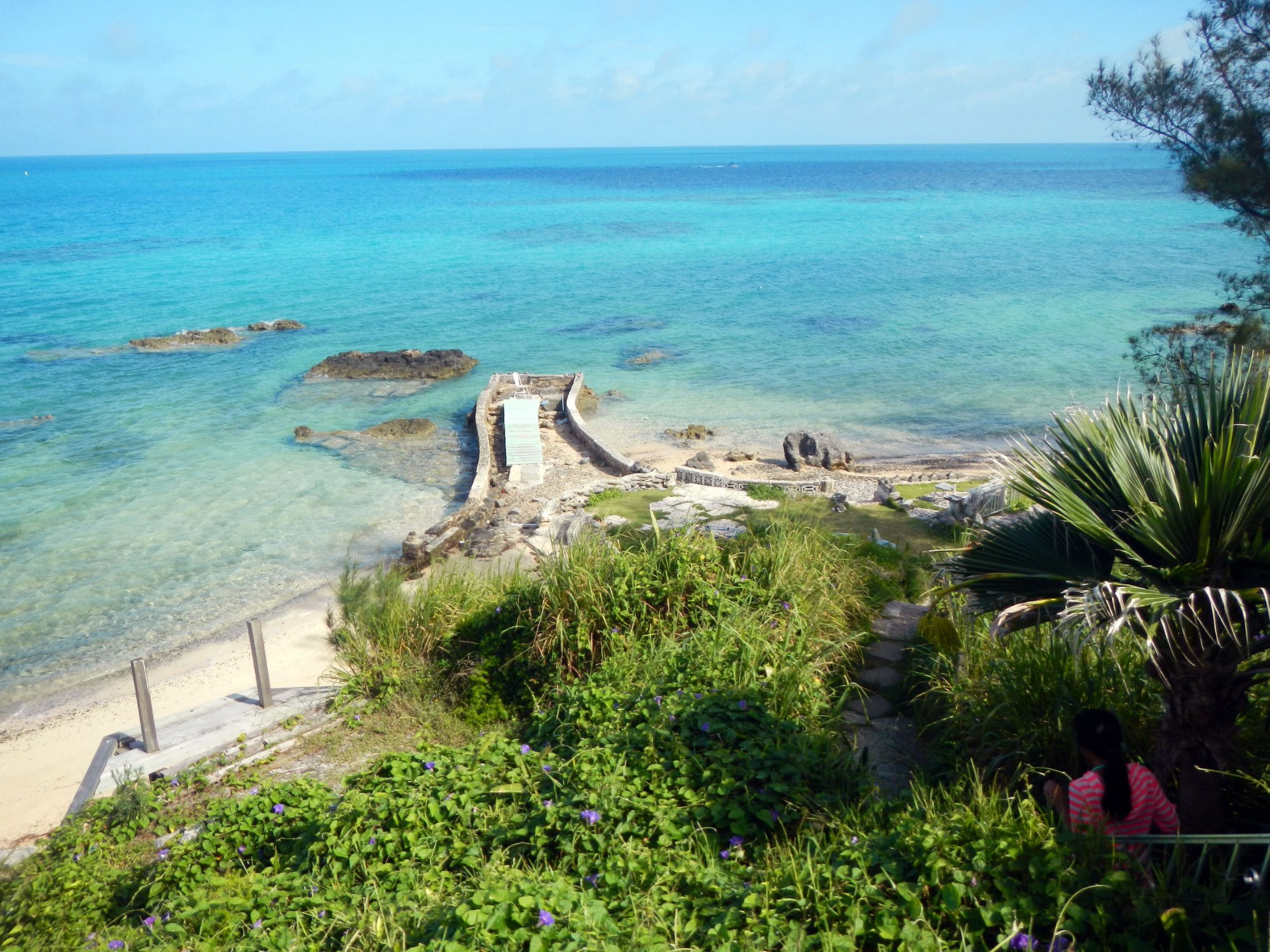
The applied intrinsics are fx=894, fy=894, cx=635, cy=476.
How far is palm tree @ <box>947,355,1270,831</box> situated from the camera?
372 cm

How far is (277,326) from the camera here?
37.0 meters

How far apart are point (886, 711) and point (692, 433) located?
51.9 ft

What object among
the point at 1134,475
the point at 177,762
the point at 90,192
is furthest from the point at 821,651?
the point at 90,192

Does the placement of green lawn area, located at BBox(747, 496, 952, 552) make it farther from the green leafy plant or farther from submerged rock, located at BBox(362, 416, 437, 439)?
submerged rock, located at BBox(362, 416, 437, 439)

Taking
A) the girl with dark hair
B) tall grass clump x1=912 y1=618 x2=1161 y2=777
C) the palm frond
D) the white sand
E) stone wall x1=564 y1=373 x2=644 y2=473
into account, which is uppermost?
the palm frond

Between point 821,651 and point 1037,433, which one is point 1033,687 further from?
point 1037,433

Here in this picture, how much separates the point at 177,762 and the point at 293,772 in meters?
1.27

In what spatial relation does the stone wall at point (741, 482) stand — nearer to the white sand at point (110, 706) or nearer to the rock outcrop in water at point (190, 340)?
the white sand at point (110, 706)

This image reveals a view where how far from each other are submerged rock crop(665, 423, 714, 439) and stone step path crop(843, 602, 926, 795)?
46.1 feet

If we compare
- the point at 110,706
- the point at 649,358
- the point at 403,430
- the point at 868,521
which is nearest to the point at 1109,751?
the point at 868,521

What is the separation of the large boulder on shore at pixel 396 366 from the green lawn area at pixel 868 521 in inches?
725

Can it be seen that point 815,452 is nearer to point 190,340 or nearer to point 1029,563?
point 1029,563

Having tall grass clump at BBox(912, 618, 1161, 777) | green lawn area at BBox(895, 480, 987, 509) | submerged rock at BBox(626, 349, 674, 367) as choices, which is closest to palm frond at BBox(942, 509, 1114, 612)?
tall grass clump at BBox(912, 618, 1161, 777)

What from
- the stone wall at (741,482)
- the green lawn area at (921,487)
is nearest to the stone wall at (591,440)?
the stone wall at (741,482)
